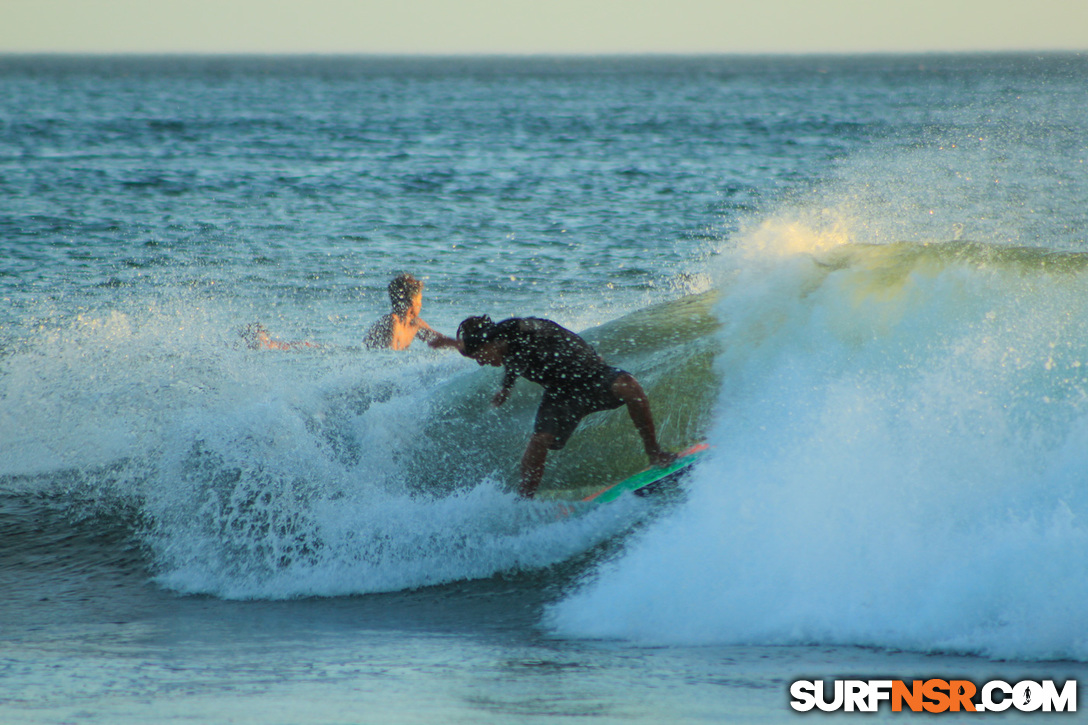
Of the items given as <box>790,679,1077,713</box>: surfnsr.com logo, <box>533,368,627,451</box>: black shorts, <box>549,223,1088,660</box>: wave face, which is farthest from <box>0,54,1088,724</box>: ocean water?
<box>533,368,627,451</box>: black shorts

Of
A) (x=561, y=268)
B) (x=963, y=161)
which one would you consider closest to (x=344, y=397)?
(x=561, y=268)

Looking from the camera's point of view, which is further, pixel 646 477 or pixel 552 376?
pixel 646 477

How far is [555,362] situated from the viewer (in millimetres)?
6527

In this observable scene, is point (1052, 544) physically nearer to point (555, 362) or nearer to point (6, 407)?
point (555, 362)

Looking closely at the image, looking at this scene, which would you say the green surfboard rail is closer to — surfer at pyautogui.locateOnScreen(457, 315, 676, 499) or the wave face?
surfer at pyautogui.locateOnScreen(457, 315, 676, 499)

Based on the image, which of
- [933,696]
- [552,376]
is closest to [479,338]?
[552,376]

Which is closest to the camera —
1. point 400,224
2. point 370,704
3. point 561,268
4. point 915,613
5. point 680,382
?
point 370,704

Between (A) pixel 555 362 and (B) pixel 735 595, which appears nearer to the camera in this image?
(B) pixel 735 595

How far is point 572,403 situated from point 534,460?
17.5 inches

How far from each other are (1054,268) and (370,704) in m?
5.33

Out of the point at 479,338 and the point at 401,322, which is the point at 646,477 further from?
the point at 401,322

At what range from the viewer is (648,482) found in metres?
6.76

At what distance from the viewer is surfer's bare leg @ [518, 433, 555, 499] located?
6723mm

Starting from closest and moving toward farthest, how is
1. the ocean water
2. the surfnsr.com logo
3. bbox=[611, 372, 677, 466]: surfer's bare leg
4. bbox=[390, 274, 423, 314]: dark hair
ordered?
1. the surfnsr.com logo
2. the ocean water
3. bbox=[611, 372, 677, 466]: surfer's bare leg
4. bbox=[390, 274, 423, 314]: dark hair
